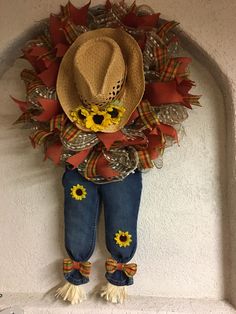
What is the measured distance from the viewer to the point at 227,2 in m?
1.01

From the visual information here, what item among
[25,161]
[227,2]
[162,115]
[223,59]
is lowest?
[25,161]

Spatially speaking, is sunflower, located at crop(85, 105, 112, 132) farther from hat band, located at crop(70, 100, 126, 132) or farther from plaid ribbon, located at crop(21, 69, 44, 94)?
plaid ribbon, located at crop(21, 69, 44, 94)

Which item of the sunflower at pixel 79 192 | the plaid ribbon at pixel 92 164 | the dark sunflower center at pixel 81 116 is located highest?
the dark sunflower center at pixel 81 116

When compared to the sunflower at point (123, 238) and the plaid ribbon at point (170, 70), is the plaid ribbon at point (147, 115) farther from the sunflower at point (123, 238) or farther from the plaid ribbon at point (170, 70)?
the sunflower at point (123, 238)

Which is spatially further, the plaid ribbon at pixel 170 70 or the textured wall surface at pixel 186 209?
the textured wall surface at pixel 186 209

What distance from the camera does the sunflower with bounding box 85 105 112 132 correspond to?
954 mm

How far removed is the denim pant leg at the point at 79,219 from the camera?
1037 millimetres

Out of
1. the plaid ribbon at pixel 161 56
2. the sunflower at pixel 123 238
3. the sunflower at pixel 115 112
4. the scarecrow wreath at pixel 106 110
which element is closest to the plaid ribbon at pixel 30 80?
the scarecrow wreath at pixel 106 110

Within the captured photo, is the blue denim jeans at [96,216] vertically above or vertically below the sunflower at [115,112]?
below

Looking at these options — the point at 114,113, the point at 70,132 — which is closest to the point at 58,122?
the point at 70,132

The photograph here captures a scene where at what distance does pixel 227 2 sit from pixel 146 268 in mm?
785

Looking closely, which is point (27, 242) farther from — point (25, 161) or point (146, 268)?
point (146, 268)

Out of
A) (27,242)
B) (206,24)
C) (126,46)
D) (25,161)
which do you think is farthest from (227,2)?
(27,242)

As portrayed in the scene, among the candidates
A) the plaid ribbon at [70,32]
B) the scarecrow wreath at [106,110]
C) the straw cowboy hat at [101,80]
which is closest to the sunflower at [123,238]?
the scarecrow wreath at [106,110]
